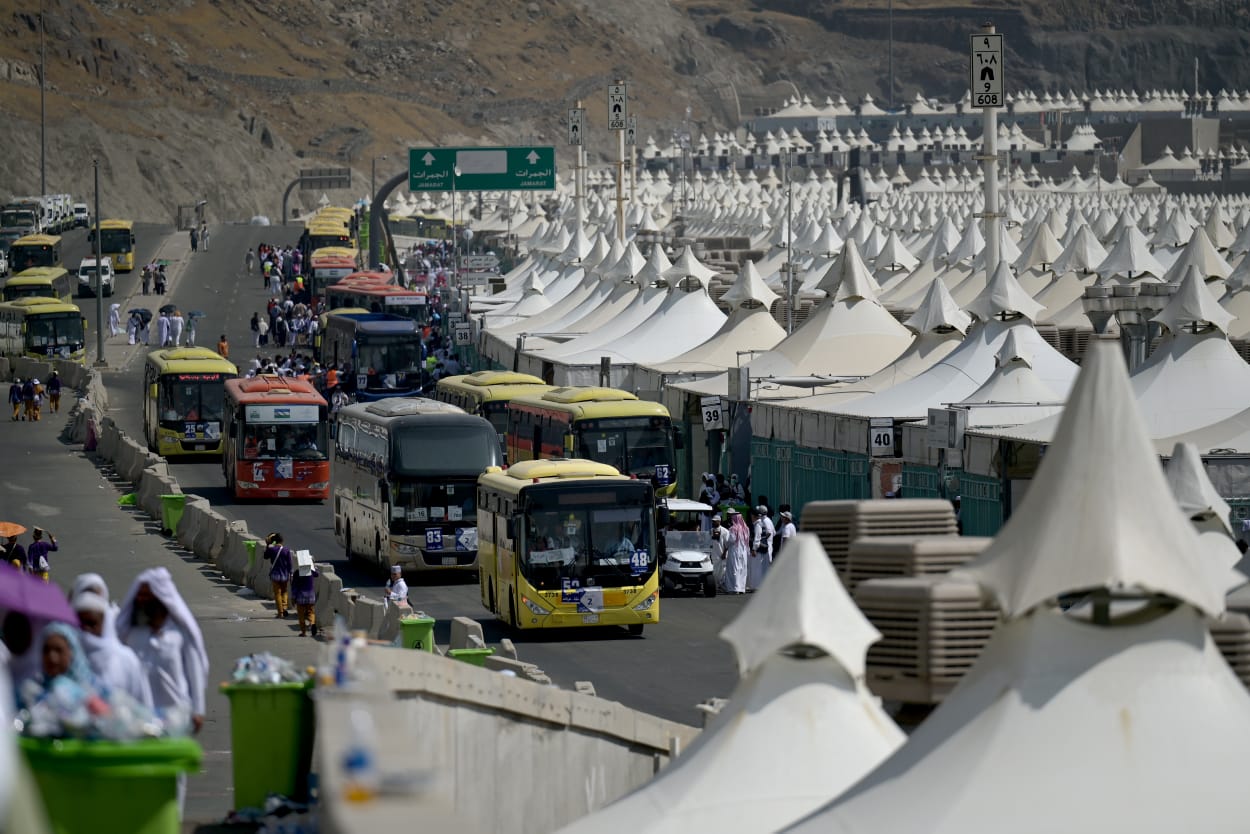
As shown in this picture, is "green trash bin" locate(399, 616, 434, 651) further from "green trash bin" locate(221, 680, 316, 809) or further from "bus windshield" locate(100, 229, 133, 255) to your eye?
"bus windshield" locate(100, 229, 133, 255)

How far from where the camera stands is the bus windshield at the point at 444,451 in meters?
33.3

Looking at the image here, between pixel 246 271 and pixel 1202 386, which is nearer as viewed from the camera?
pixel 1202 386

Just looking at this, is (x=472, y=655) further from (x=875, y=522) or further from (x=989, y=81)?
(x=989, y=81)

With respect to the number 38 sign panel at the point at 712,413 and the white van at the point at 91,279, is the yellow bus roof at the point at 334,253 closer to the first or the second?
the white van at the point at 91,279

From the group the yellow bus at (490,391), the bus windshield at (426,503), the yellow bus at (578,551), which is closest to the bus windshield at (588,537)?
the yellow bus at (578,551)

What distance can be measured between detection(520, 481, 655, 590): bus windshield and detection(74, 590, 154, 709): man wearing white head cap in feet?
58.2

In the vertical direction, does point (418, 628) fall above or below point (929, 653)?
below

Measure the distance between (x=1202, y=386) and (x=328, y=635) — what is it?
37.4 ft

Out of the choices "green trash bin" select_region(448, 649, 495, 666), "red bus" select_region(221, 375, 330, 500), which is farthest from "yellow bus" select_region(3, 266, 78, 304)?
"green trash bin" select_region(448, 649, 495, 666)

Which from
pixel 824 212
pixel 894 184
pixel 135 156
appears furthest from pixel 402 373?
pixel 135 156

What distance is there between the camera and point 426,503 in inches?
1307

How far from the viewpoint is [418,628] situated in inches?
924

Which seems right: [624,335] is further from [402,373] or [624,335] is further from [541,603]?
[541,603]

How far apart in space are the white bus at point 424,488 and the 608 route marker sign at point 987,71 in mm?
12007
